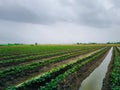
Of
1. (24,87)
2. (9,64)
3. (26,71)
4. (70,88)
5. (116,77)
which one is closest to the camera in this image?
(24,87)

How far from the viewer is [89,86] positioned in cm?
1291

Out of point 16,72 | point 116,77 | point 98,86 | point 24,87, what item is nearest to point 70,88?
point 98,86

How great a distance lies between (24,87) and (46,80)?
2.46 metres

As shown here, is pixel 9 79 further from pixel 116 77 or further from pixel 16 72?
pixel 116 77

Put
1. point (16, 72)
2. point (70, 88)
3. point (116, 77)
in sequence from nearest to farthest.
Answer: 1. point (70, 88)
2. point (116, 77)
3. point (16, 72)

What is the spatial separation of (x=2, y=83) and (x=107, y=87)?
6422 mm

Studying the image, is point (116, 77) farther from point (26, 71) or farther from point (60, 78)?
point (26, 71)

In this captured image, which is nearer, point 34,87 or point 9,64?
point 34,87

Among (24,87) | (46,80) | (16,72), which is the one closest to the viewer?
(24,87)

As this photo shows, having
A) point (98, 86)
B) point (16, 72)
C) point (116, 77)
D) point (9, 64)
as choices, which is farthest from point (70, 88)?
point (9, 64)

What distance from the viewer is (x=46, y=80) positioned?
1330cm

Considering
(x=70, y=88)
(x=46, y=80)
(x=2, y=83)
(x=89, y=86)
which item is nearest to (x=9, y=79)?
(x=2, y=83)

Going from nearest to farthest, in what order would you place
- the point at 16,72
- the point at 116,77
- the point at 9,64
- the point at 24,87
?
the point at 24,87, the point at 116,77, the point at 16,72, the point at 9,64

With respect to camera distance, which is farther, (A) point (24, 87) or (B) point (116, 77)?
(B) point (116, 77)
